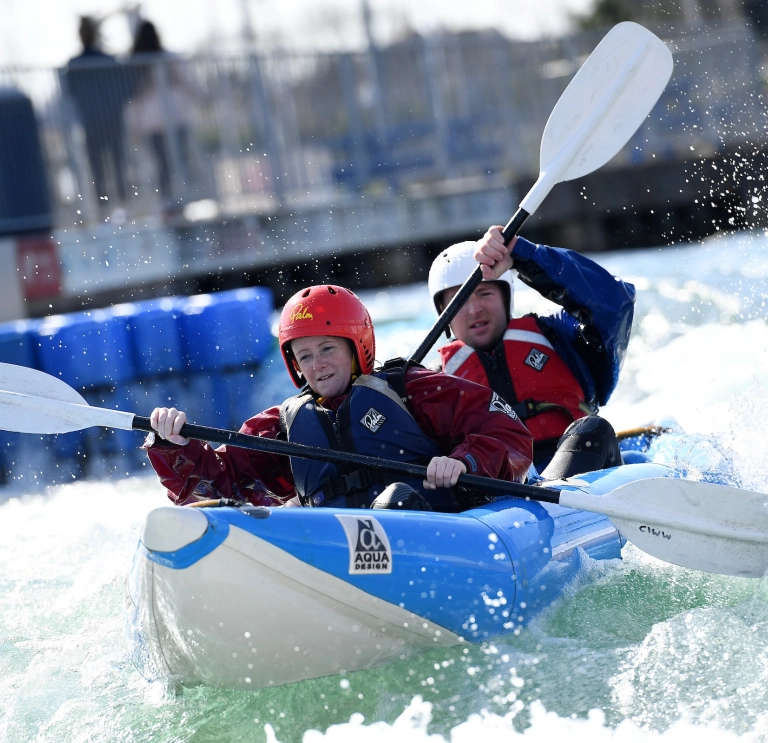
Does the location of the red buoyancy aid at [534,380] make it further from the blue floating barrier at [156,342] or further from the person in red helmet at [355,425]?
the blue floating barrier at [156,342]

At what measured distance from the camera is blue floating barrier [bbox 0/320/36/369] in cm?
711

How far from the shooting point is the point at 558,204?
47.1ft

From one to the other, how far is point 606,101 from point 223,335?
141 inches

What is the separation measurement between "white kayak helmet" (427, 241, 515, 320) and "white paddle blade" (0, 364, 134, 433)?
1.58m

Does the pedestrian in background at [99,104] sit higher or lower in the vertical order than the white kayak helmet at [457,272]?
higher

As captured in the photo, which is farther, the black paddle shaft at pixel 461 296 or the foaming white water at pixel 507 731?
the black paddle shaft at pixel 461 296

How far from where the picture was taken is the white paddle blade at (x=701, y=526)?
3270mm

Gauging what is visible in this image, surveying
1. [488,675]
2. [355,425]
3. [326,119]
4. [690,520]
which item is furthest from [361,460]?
[326,119]

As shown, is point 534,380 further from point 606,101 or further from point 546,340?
point 606,101

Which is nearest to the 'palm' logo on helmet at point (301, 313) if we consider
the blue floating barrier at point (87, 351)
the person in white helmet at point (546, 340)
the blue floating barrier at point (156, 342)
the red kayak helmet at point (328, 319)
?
the red kayak helmet at point (328, 319)

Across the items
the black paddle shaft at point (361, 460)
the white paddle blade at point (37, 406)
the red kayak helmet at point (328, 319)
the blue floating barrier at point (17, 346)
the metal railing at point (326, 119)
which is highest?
the metal railing at point (326, 119)

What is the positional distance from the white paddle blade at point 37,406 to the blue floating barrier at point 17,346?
3723 millimetres

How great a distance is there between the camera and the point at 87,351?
725 cm

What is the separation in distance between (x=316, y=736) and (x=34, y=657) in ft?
3.75
